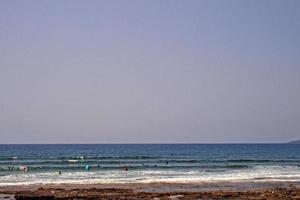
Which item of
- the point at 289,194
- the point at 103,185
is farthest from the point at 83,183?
the point at 289,194

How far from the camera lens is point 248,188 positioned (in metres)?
40.3

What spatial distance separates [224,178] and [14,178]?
2076cm

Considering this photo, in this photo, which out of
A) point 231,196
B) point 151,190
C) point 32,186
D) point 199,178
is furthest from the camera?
point 199,178

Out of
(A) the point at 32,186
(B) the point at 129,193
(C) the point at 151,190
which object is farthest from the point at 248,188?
(A) the point at 32,186

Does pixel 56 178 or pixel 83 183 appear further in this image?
pixel 56 178

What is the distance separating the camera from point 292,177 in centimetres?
5125

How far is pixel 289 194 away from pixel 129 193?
11.0 m

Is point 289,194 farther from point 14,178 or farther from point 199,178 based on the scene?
point 14,178

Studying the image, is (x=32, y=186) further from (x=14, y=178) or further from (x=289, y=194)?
(x=289, y=194)

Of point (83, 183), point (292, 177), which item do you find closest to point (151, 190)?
point (83, 183)

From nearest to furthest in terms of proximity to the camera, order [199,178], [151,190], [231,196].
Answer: [231,196] → [151,190] → [199,178]

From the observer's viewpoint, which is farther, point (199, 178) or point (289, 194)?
point (199, 178)

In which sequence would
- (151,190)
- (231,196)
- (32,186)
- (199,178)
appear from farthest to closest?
(199,178) → (32,186) → (151,190) → (231,196)

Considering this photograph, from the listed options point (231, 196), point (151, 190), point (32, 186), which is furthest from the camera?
point (32, 186)
